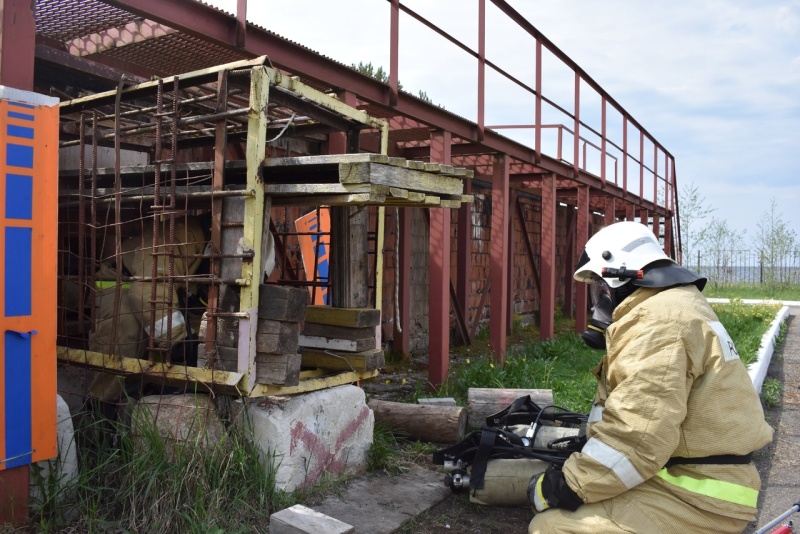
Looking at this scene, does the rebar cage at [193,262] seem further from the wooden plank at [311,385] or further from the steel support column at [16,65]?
the steel support column at [16,65]

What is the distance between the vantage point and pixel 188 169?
3.93 metres

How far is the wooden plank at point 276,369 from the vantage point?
3562 millimetres

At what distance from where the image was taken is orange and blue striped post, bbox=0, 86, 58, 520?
121 inches

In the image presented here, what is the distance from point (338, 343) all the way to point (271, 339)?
849mm

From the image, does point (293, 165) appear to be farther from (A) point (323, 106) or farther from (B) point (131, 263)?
(B) point (131, 263)

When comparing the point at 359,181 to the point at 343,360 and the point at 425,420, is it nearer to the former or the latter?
the point at 343,360

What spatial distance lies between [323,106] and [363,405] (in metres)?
1.89

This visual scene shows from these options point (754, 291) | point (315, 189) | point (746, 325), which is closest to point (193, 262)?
point (315, 189)

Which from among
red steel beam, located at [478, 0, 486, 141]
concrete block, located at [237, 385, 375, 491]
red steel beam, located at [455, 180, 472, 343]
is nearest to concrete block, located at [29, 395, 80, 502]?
concrete block, located at [237, 385, 375, 491]

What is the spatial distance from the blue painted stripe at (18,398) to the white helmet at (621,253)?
266 centimetres

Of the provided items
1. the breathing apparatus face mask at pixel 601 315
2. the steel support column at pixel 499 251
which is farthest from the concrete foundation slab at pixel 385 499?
the steel support column at pixel 499 251

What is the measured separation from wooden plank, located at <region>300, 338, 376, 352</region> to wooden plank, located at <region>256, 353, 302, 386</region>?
2.41 ft

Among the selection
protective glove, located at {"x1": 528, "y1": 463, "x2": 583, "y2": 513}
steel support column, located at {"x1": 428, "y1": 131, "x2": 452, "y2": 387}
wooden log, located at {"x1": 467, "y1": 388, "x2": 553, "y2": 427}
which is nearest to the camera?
protective glove, located at {"x1": 528, "y1": 463, "x2": 583, "y2": 513}

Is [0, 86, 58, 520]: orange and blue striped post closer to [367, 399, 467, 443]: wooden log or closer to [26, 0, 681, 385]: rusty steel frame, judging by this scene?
[26, 0, 681, 385]: rusty steel frame
